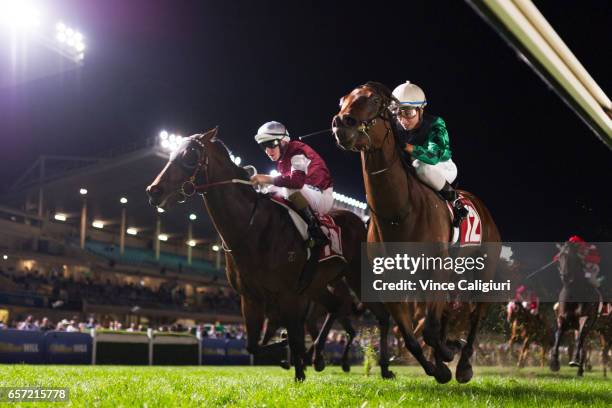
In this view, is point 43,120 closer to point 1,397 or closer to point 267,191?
point 267,191

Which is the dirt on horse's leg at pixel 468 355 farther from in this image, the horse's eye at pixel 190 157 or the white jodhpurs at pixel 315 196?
Answer: the horse's eye at pixel 190 157

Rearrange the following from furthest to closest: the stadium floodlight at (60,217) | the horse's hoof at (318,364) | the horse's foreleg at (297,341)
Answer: the stadium floodlight at (60,217)
the horse's hoof at (318,364)
the horse's foreleg at (297,341)

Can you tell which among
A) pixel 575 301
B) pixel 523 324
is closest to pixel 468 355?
pixel 575 301

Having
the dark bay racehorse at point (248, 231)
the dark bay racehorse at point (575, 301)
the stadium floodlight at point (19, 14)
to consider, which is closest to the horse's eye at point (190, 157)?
the dark bay racehorse at point (248, 231)

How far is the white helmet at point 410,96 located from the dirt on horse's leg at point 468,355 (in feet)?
7.68

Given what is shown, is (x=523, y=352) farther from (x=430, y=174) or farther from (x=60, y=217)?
(x=60, y=217)

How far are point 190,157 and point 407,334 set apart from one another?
111 inches

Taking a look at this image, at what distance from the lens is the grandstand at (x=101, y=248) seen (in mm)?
33375

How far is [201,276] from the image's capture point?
50719mm

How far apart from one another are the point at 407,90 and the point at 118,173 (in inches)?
1438

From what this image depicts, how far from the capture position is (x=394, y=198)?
17.7ft

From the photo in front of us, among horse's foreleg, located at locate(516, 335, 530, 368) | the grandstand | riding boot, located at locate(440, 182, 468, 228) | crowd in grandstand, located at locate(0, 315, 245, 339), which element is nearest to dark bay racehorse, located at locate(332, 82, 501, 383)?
riding boot, located at locate(440, 182, 468, 228)

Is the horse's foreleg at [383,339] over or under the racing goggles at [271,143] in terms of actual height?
under

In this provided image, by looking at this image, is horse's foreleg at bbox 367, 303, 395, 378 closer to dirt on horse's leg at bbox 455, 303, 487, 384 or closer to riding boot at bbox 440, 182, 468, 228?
dirt on horse's leg at bbox 455, 303, 487, 384
